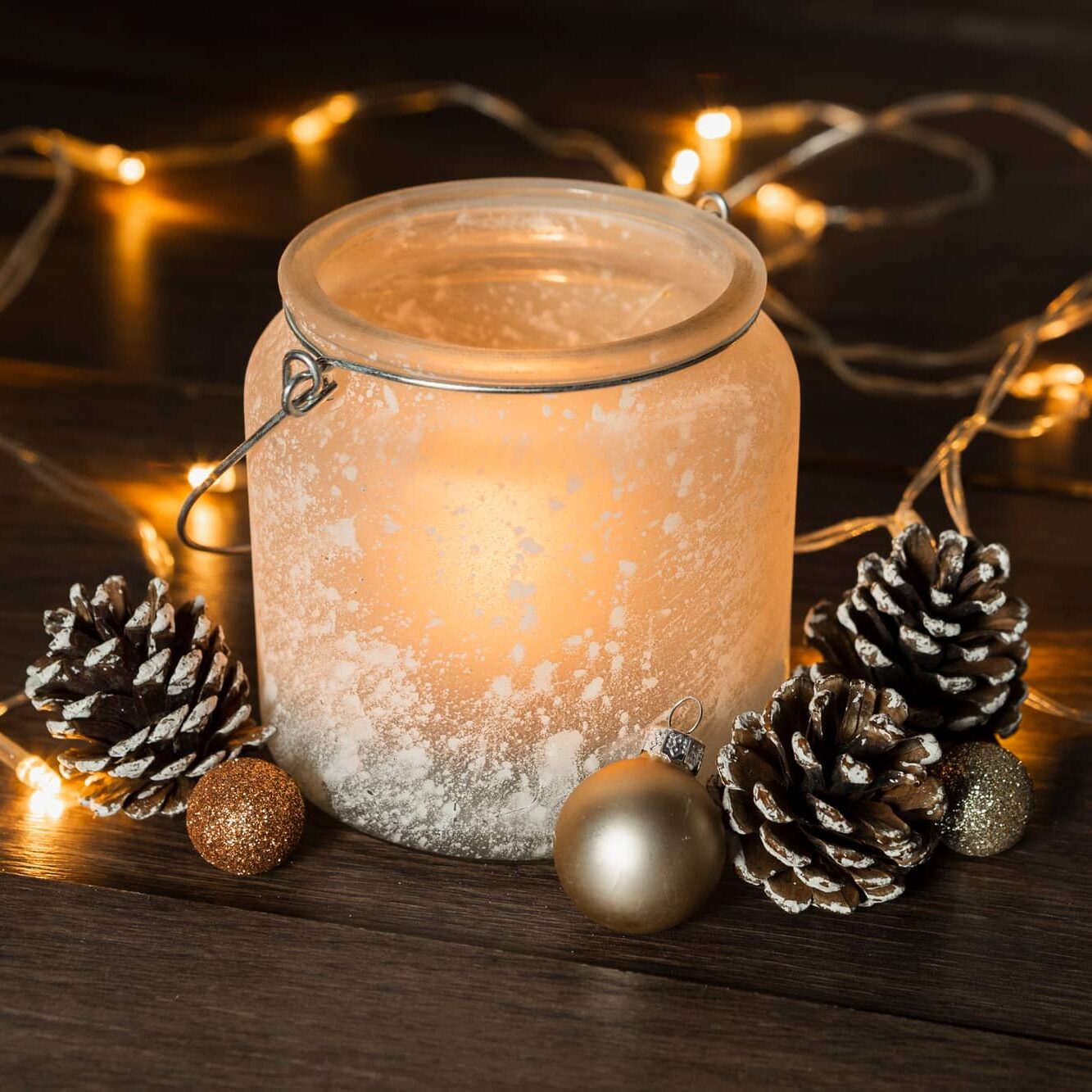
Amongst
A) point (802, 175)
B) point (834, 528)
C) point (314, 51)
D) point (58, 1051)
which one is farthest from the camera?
point (314, 51)

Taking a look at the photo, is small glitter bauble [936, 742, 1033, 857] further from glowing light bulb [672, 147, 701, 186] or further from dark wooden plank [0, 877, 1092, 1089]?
glowing light bulb [672, 147, 701, 186]

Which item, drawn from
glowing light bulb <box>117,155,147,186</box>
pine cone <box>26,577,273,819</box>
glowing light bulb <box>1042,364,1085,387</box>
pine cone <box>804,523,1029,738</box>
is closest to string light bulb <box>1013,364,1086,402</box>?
glowing light bulb <box>1042,364,1085,387</box>

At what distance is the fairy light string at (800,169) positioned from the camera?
3.24ft

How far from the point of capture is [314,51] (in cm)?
155

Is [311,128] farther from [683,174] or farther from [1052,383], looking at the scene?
[1052,383]

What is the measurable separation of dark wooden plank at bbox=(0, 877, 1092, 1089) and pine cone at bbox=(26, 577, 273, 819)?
6cm

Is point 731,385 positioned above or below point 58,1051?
above

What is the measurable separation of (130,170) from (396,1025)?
944 mm

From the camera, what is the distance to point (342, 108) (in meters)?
1.41

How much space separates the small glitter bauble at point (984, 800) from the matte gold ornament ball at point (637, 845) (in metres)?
0.11

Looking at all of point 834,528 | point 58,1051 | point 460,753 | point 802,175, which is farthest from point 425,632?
point 802,175

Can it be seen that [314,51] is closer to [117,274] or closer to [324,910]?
[117,274]

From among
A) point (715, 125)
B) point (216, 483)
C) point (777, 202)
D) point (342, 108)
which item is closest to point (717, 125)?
point (715, 125)

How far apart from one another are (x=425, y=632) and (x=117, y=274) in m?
0.68
